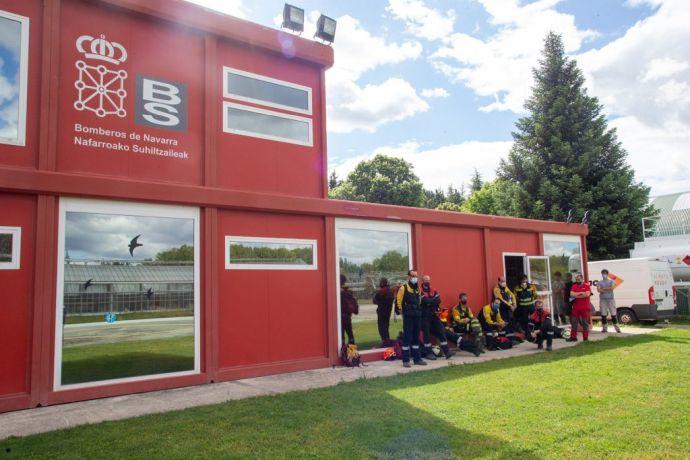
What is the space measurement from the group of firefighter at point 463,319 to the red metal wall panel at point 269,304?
73 centimetres

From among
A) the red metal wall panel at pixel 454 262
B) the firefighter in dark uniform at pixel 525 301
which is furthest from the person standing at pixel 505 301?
the red metal wall panel at pixel 454 262

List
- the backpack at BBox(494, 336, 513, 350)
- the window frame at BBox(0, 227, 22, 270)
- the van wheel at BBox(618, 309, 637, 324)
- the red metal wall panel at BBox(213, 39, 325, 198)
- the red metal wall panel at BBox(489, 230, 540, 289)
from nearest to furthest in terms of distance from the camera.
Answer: the window frame at BBox(0, 227, 22, 270) < the red metal wall panel at BBox(213, 39, 325, 198) < the backpack at BBox(494, 336, 513, 350) < the red metal wall panel at BBox(489, 230, 540, 289) < the van wheel at BBox(618, 309, 637, 324)

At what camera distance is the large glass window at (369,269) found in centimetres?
912

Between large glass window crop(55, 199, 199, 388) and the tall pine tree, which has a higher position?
the tall pine tree

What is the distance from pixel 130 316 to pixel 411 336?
467 cm

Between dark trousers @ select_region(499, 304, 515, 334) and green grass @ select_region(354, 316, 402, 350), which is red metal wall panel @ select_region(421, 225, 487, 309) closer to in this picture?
dark trousers @ select_region(499, 304, 515, 334)

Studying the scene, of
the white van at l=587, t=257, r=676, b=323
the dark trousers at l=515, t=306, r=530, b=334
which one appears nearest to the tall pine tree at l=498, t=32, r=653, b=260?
the white van at l=587, t=257, r=676, b=323

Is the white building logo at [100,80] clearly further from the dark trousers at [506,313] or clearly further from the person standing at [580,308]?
the person standing at [580,308]

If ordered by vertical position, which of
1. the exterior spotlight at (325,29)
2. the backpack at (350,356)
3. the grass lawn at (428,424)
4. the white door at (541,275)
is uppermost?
the exterior spotlight at (325,29)

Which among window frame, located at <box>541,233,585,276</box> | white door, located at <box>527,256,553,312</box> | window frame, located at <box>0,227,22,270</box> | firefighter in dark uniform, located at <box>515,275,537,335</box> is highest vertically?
window frame, located at <box>541,233,585,276</box>

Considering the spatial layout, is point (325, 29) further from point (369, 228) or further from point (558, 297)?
point (558, 297)

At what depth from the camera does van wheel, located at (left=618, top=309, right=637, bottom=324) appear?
1447cm

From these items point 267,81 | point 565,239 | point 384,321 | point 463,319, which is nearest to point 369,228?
point 384,321

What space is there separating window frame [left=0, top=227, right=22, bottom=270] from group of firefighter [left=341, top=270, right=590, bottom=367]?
498 cm
